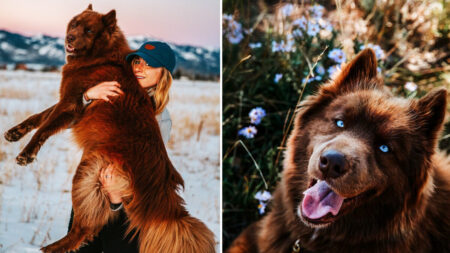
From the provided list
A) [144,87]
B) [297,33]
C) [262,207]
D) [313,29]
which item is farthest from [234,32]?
[262,207]

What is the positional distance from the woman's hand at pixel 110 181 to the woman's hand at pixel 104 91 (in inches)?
18.9

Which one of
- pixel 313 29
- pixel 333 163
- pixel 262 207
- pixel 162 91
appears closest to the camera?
pixel 333 163

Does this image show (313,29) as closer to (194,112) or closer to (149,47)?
(194,112)

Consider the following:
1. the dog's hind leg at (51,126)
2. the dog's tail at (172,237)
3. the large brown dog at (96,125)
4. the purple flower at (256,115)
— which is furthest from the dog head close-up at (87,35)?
the purple flower at (256,115)

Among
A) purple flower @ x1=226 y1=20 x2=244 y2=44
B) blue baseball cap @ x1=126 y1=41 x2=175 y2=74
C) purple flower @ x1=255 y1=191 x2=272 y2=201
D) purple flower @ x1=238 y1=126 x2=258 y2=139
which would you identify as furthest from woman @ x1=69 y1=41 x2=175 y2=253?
purple flower @ x1=226 y1=20 x2=244 y2=44

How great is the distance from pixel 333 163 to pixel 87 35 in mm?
1817

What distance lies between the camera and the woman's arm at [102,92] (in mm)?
2637

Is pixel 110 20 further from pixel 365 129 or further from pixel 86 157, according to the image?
pixel 365 129

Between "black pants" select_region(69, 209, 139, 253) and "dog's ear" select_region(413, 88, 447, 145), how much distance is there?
1987 mm

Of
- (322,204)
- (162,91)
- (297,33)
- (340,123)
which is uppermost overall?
(297,33)

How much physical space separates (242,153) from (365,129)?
1.70 metres

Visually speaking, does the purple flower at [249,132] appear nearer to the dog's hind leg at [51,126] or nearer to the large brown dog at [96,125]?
the large brown dog at [96,125]

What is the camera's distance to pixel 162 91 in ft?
9.34

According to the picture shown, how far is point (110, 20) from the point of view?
8.82 feet
